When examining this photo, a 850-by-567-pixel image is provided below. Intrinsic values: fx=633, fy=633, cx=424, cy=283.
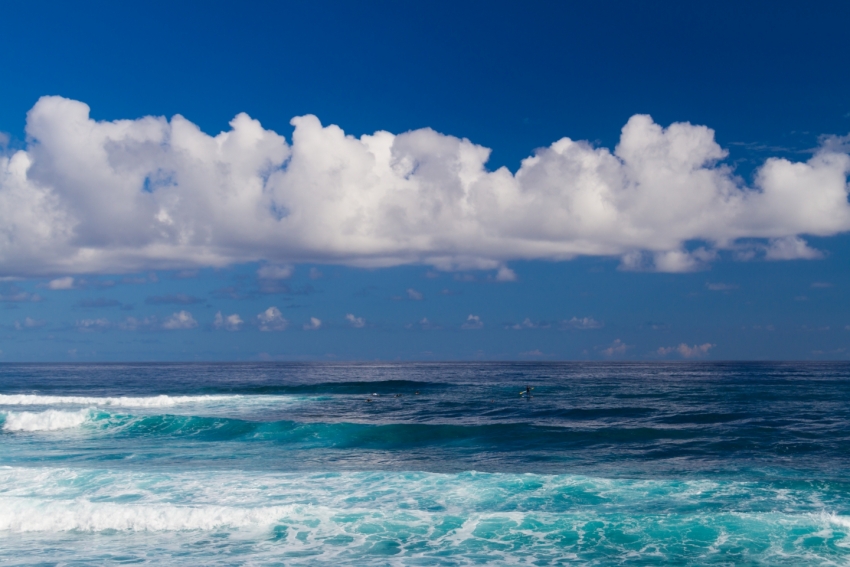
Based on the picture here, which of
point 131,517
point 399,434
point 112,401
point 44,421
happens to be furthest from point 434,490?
point 112,401

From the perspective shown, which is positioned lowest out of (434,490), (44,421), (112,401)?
(434,490)

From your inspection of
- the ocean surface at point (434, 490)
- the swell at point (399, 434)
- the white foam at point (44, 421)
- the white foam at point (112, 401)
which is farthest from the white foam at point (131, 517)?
the white foam at point (112, 401)

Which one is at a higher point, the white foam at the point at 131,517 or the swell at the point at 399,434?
the white foam at the point at 131,517

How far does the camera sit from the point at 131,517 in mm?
19016

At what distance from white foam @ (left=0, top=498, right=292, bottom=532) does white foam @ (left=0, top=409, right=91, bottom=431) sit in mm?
26845

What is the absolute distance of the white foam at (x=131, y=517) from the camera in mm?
18781

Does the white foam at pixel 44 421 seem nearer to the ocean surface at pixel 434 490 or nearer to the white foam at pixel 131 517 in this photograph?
the ocean surface at pixel 434 490

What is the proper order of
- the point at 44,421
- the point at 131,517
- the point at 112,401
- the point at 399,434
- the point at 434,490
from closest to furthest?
the point at 131,517
the point at 434,490
the point at 399,434
the point at 44,421
the point at 112,401

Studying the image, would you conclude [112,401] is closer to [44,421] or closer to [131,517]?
[44,421]

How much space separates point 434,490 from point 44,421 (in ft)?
114

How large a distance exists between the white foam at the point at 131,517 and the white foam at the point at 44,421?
26845mm

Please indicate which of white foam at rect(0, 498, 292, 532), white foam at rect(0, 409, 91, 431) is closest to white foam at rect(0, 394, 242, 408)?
white foam at rect(0, 409, 91, 431)

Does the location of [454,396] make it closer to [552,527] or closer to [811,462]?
[811,462]

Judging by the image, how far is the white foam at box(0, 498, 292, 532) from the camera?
18781 millimetres
